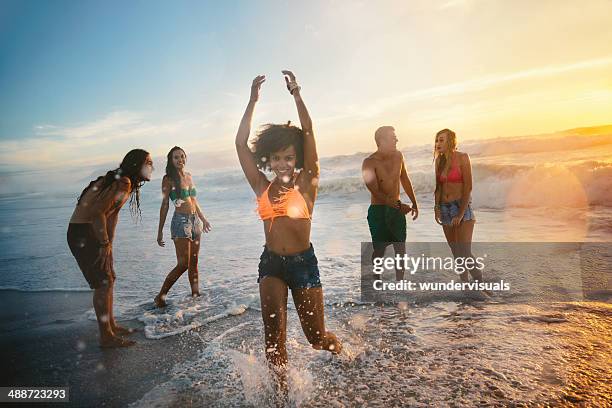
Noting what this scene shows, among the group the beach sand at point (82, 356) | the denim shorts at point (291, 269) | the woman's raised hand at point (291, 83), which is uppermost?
the woman's raised hand at point (291, 83)

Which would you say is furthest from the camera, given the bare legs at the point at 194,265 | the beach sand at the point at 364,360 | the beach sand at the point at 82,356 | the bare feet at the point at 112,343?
the bare legs at the point at 194,265

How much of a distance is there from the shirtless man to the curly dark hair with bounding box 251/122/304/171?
2.43m

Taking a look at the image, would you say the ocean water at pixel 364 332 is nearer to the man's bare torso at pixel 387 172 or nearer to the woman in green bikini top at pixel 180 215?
the woman in green bikini top at pixel 180 215

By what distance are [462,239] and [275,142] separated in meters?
3.22

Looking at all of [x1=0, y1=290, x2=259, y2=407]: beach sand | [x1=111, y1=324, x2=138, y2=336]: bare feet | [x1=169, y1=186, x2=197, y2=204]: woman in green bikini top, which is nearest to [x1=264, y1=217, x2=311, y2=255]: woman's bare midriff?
[x1=0, y1=290, x2=259, y2=407]: beach sand

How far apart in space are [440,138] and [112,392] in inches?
174

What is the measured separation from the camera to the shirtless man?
525 cm

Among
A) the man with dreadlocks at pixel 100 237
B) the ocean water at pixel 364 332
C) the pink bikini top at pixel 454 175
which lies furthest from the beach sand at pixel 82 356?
the pink bikini top at pixel 454 175

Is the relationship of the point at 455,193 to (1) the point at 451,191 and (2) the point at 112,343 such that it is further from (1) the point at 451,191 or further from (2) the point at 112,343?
(2) the point at 112,343

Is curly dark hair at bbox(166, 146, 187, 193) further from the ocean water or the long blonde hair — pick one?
the long blonde hair

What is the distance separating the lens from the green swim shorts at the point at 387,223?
5301mm

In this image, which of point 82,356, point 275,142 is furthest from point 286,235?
point 82,356

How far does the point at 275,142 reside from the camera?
287 centimetres

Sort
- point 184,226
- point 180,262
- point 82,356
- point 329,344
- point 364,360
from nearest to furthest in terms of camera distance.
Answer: point 329,344, point 364,360, point 82,356, point 180,262, point 184,226
